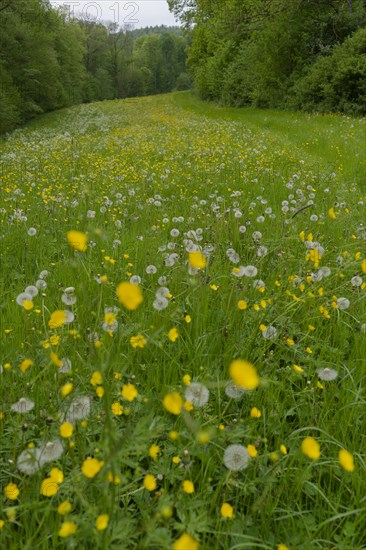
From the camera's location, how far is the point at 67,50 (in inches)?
2100

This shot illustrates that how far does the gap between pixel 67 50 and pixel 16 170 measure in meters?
54.0

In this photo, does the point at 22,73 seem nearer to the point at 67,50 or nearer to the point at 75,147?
the point at 67,50

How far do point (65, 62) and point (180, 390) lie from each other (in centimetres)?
6032

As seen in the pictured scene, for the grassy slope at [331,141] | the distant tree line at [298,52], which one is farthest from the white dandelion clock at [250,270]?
the distant tree line at [298,52]

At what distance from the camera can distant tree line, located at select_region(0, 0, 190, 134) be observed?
1303 inches

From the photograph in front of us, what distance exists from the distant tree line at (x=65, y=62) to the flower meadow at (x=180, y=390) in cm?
3291

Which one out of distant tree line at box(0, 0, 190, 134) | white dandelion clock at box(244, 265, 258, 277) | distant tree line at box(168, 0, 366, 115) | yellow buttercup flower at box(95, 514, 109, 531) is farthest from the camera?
distant tree line at box(0, 0, 190, 134)

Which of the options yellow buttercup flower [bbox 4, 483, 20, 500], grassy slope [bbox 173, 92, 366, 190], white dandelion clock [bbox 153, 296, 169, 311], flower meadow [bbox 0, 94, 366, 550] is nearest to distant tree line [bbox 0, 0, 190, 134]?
grassy slope [bbox 173, 92, 366, 190]

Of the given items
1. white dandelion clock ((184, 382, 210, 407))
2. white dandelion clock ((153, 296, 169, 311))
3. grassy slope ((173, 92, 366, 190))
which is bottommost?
grassy slope ((173, 92, 366, 190))

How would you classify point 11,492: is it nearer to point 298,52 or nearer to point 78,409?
point 78,409

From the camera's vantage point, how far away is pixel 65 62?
2116 inches

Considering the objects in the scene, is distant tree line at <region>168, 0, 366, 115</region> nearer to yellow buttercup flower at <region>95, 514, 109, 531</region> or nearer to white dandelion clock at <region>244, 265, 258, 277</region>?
white dandelion clock at <region>244, 265, 258, 277</region>

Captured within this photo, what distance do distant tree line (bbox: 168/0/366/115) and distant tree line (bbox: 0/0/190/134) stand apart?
14.9 meters

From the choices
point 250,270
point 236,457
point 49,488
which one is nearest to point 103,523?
point 49,488
